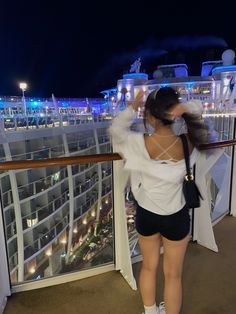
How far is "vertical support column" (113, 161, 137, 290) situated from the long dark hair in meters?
0.76

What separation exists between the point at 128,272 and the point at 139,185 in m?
0.96

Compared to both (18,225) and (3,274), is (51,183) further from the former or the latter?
(3,274)

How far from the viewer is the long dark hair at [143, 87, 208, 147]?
0.98 meters

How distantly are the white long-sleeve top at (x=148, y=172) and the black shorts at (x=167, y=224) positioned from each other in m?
0.03

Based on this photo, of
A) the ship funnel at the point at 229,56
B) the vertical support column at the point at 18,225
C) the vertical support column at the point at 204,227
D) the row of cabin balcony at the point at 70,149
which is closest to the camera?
the vertical support column at the point at 18,225

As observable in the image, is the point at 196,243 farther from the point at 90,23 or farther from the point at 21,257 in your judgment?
the point at 90,23

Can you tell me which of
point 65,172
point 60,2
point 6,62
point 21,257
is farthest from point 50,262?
point 6,62

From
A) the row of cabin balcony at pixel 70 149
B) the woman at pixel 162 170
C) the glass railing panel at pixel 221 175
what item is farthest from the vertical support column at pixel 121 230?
the glass railing panel at pixel 221 175

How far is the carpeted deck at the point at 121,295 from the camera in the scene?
5.24 ft

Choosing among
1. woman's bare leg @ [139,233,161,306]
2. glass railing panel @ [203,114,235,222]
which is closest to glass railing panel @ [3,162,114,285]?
woman's bare leg @ [139,233,161,306]

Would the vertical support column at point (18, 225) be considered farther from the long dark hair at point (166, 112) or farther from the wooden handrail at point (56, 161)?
the long dark hair at point (166, 112)

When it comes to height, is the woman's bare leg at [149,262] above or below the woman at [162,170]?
below

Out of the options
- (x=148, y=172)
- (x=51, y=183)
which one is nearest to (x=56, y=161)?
(x=51, y=183)

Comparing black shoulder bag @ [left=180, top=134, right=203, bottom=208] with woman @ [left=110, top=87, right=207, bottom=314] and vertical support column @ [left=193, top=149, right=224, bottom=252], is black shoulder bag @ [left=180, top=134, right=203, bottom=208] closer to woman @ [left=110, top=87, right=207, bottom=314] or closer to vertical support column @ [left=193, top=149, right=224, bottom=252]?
woman @ [left=110, top=87, right=207, bottom=314]
